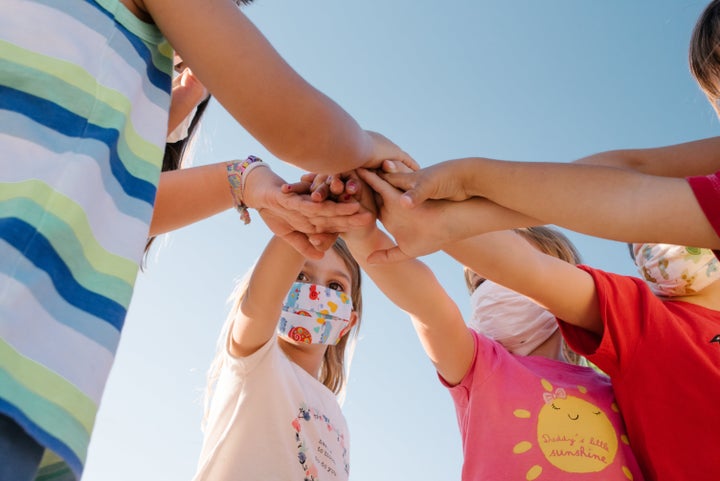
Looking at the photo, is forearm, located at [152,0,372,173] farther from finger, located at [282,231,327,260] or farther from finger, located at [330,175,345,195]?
finger, located at [282,231,327,260]

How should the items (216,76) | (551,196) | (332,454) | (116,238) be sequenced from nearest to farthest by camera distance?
(116,238) → (216,76) → (551,196) → (332,454)

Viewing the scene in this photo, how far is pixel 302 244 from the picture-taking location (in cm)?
298

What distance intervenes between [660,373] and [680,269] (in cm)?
64

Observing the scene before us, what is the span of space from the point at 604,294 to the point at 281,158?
5.63 ft

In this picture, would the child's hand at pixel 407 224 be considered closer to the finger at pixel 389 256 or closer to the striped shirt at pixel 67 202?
the finger at pixel 389 256

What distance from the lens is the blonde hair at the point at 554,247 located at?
4035mm

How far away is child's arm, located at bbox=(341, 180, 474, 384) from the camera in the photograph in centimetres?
304

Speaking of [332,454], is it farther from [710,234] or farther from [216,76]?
[216,76]

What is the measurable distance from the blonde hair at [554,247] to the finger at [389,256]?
128cm

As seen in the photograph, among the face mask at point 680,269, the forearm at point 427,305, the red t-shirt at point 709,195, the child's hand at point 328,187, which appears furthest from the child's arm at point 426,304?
the red t-shirt at point 709,195

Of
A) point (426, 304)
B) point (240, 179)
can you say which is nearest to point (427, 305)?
point (426, 304)

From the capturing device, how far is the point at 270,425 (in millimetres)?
3359

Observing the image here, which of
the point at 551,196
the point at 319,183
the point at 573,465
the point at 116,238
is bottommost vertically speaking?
the point at 573,465

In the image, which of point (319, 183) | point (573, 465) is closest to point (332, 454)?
point (573, 465)
